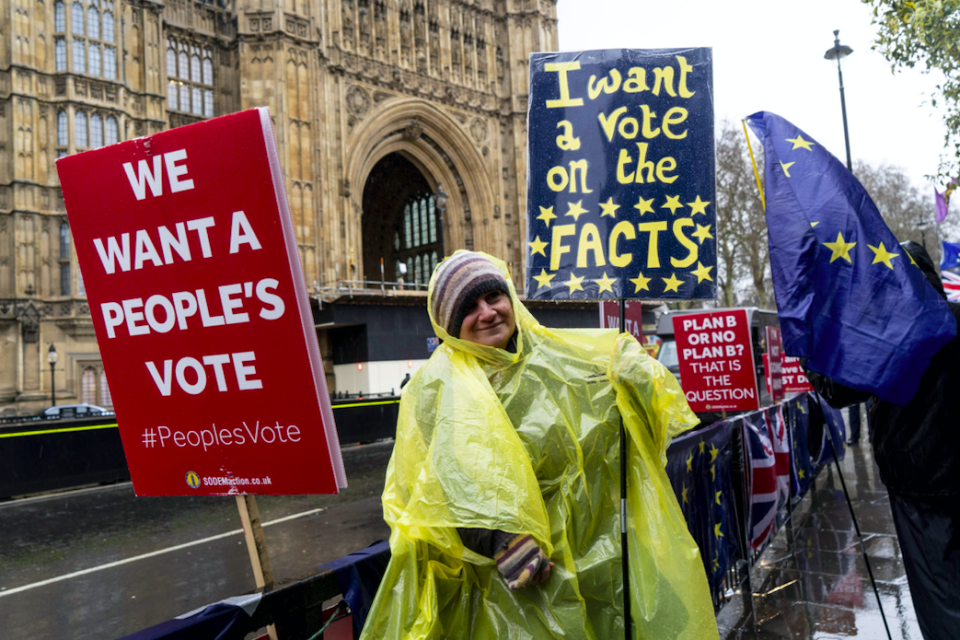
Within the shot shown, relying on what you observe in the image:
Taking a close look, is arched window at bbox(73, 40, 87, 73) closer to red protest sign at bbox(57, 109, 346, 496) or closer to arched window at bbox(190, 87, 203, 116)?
arched window at bbox(190, 87, 203, 116)

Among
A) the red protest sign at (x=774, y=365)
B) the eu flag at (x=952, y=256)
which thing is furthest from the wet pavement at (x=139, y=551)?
the eu flag at (x=952, y=256)

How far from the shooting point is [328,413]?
2.14 m

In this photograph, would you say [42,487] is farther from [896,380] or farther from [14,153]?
[14,153]

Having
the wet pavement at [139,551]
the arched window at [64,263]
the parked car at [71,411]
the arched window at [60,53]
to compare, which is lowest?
the parked car at [71,411]

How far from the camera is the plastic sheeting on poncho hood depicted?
1.81 m

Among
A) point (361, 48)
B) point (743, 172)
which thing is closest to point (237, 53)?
point (361, 48)

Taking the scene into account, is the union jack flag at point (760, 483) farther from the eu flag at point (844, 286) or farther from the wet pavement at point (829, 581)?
the eu flag at point (844, 286)

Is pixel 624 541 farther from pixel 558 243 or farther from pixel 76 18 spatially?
pixel 76 18

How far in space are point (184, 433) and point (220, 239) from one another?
71 cm

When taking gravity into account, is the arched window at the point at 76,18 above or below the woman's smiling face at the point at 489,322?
above

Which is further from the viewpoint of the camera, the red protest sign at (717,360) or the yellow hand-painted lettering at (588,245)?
the red protest sign at (717,360)

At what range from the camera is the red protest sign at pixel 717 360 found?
24.8 feet

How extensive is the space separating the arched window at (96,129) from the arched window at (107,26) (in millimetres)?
3084

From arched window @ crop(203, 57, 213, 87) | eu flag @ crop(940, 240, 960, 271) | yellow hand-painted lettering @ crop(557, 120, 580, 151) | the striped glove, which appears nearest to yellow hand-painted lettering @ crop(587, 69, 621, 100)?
yellow hand-painted lettering @ crop(557, 120, 580, 151)
